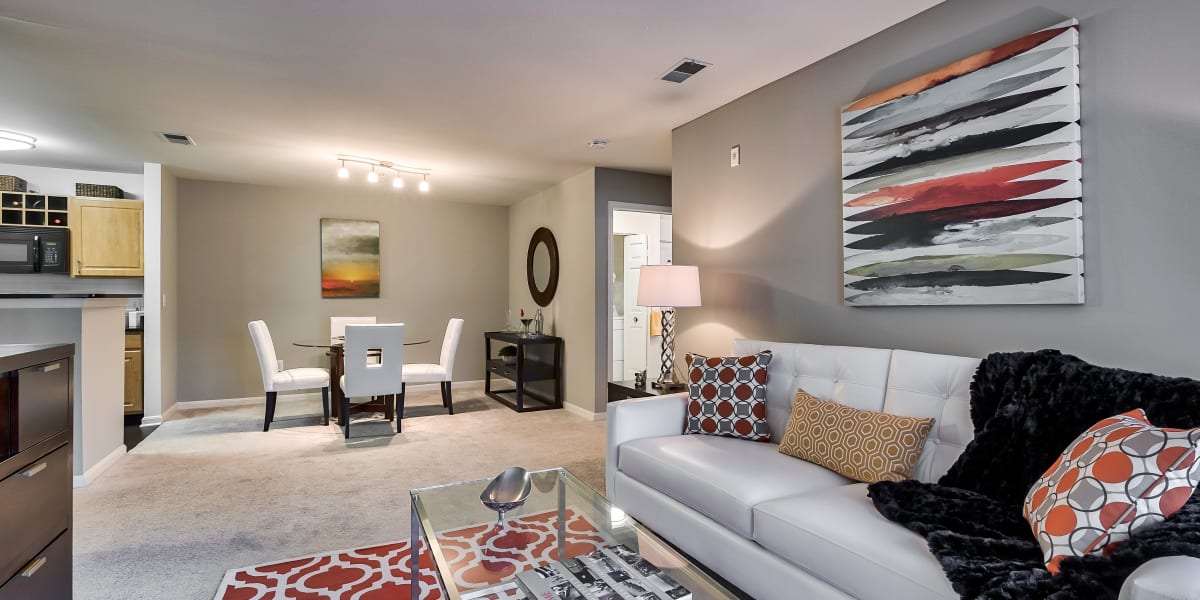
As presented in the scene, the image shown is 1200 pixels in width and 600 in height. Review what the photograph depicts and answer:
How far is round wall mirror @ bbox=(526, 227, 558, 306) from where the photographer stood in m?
6.20

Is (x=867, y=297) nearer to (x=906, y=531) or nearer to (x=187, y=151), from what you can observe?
(x=906, y=531)

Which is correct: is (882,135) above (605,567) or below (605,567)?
above

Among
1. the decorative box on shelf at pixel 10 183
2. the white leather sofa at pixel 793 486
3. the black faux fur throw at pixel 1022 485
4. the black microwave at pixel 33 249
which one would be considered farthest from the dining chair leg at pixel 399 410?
the decorative box on shelf at pixel 10 183

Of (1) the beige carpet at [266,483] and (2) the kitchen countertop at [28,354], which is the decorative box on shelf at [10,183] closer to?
(1) the beige carpet at [266,483]

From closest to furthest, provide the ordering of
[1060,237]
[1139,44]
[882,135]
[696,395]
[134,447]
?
[1139,44] → [1060,237] → [882,135] → [696,395] → [134,447]

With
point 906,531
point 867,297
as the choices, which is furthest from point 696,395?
point 906,531

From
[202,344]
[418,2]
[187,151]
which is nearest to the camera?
[418,2]

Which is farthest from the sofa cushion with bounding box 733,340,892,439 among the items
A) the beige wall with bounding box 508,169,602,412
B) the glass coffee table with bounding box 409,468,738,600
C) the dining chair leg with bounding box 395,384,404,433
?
the dining chair leg with bounding box 395,384,404,433

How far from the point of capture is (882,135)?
2658mm

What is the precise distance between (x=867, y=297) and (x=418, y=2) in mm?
2409

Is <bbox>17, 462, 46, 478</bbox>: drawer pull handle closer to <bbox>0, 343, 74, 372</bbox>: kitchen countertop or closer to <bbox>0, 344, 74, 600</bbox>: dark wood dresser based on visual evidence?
<bbox>0, 344, 74, 600</bbox>: dark wood dresser

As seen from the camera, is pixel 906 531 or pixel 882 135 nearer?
pixel 906 531

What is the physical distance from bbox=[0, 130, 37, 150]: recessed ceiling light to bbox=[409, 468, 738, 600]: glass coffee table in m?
4.77

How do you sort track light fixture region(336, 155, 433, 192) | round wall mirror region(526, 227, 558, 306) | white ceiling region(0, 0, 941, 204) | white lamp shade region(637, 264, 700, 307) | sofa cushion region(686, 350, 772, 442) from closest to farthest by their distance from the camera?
white ceiling region(0, 0, 941, 204)
sofa cushion region(686, 350, 772, 442)
white lamp shade region(637, 264, 700, 307)
track light fixture region(336, 155, 433, 192)
round wall mirror region(526, 227, 558, 306)
